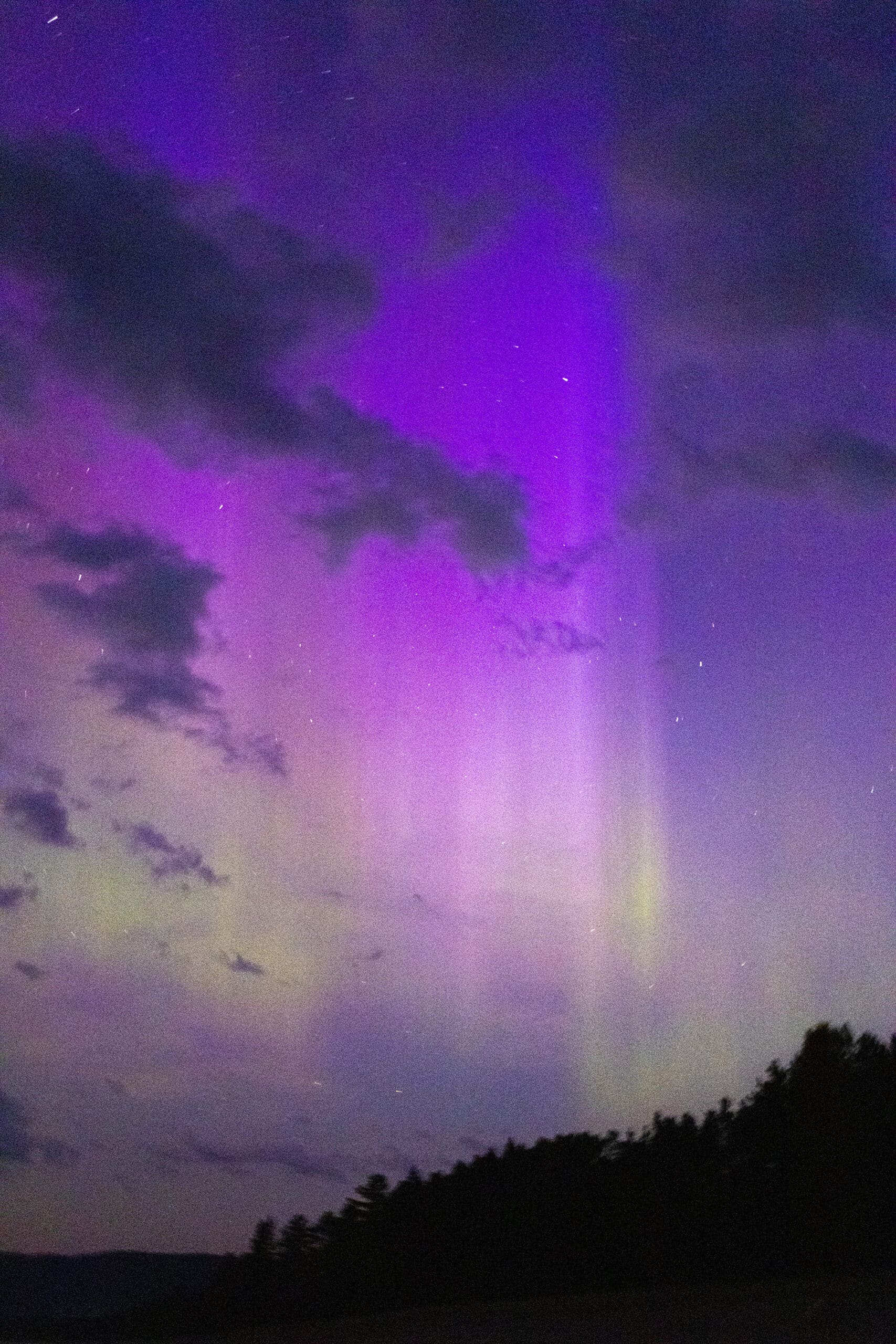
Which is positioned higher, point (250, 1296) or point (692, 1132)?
point (692, 1132)

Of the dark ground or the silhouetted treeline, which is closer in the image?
the dark ground

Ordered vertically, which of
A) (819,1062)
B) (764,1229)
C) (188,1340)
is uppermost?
(819,1062)

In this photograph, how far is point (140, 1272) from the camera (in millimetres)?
36062

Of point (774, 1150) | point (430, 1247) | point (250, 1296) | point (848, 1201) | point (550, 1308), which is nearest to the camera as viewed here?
point (550, 1308)

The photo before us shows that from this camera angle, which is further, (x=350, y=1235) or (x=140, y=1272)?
(x=140, y=1272)

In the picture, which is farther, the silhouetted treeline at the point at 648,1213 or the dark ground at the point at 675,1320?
the silhouetted treeline at the point at 648,1213

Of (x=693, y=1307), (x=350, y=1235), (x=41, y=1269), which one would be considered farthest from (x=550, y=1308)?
(x=41, y=1269)

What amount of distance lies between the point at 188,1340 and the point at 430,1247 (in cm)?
359

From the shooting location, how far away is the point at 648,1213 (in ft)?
65.6

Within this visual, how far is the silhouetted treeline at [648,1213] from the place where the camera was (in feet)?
60.6

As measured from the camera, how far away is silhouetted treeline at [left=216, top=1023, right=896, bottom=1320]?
18.5 m

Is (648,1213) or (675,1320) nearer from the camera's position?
(675,1320)

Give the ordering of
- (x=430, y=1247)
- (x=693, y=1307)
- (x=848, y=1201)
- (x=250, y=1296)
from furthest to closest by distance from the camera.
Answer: (x=250, y=1296) < (x=430, y=1247) < (x=848, y=1201) < (x=693, y=1307)

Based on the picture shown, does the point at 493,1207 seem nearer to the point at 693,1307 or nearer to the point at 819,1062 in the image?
the point at 819,1062
